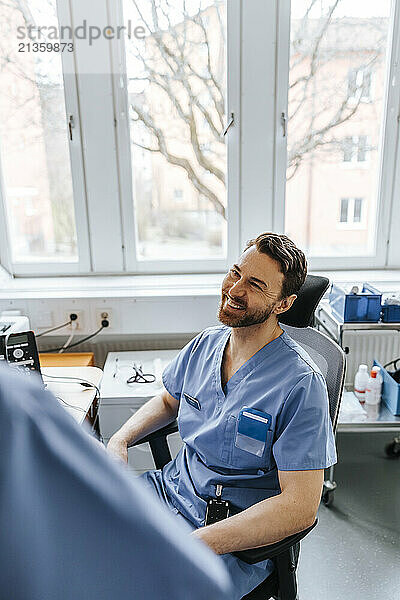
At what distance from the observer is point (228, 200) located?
2.52 meters

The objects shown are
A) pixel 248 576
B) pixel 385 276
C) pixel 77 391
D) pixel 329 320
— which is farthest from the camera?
pixel 385 276

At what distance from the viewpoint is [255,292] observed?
52.7 inches

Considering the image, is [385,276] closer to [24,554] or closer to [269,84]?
[269,84]

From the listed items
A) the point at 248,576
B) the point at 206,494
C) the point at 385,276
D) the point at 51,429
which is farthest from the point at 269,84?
the point at 51,429

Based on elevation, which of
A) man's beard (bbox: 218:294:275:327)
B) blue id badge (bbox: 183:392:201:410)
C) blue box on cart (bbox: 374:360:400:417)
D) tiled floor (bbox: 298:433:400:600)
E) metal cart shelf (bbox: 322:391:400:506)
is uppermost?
man's beard (bbox: 218:294:275:327)

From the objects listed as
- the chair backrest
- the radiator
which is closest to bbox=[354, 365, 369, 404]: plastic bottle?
the radiator

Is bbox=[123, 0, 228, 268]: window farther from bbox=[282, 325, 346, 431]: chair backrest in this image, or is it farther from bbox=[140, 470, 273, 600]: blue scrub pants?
bbox=[140, 470, 273, 600]: blue scrub pants

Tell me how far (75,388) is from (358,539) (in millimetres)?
1257

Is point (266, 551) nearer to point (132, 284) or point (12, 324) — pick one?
point (12, 324)

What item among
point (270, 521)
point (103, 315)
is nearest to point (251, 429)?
point (270, 521)

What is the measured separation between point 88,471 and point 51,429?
3 centimetres

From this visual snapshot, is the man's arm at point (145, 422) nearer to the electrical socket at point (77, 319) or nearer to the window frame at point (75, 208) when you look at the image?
the electrical socket at point (77, 319)

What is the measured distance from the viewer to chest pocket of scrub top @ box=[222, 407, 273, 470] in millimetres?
1215

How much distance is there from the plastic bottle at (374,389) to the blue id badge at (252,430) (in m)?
1.10
